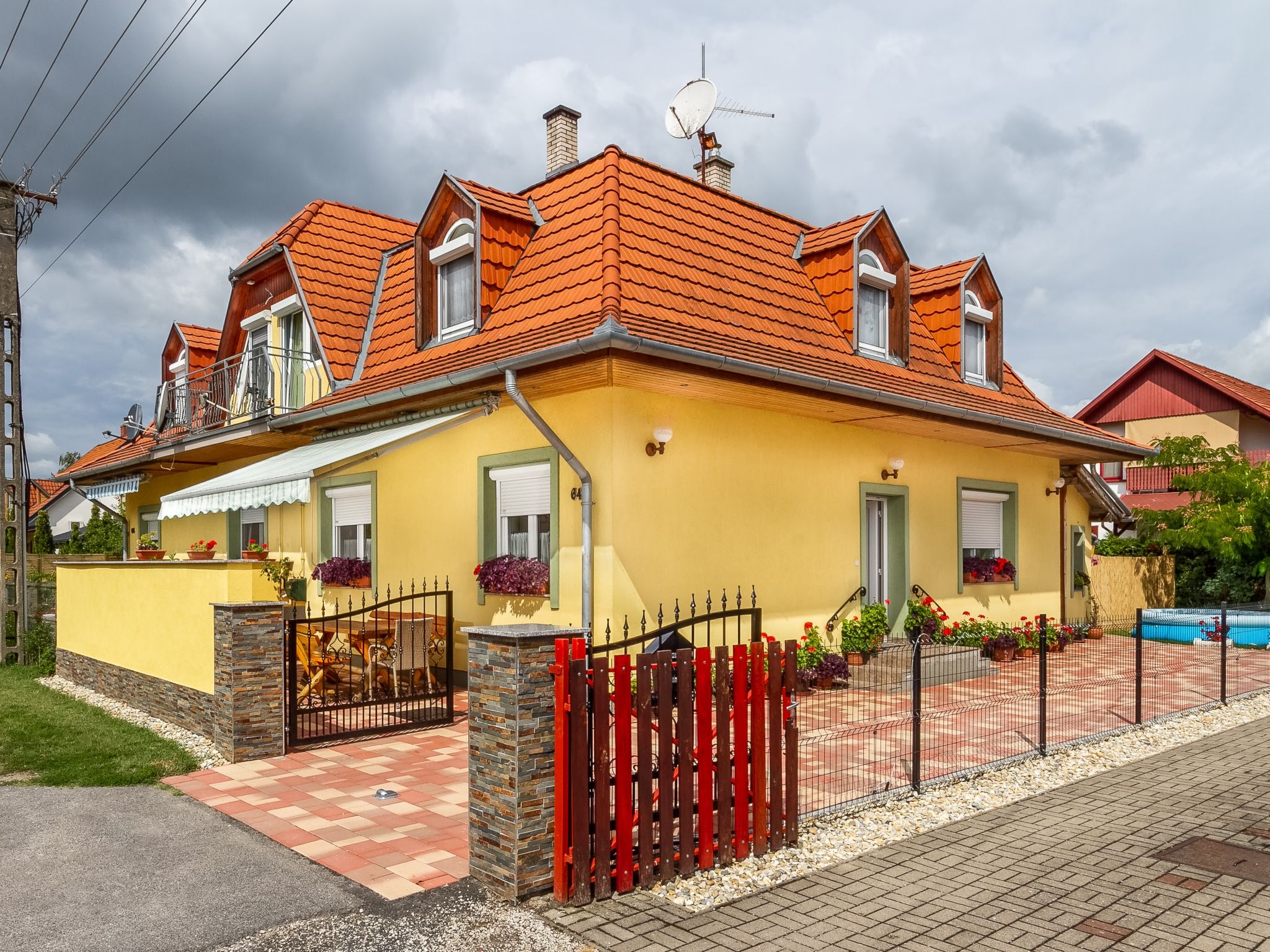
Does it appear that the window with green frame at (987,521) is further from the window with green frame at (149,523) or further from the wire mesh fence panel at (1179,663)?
the window with green frame at (149,523)

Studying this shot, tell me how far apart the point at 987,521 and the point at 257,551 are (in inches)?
548

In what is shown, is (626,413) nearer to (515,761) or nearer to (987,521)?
(515,761)

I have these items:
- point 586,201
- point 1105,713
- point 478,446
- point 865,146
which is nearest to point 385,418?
point 478,446

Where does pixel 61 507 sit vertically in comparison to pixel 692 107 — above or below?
below

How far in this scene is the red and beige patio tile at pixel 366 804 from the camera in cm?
601

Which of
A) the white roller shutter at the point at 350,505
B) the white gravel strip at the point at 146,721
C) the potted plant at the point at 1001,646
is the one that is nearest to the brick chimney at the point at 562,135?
the white roller shutter at the point at 350,505

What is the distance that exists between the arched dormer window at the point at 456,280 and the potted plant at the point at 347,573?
4019mm

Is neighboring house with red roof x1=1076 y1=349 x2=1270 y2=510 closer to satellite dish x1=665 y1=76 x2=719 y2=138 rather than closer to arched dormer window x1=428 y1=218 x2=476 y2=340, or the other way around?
satellite dish x1=665 y1=76 x2=719 y2=138

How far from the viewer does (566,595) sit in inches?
459

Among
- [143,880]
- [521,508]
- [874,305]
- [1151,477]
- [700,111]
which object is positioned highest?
[700,111]

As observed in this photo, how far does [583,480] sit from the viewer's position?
11.1 metres

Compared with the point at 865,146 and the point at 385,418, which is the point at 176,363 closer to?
the point at 385,418

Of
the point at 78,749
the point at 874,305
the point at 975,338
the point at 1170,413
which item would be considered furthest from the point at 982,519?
the point at 1170,413

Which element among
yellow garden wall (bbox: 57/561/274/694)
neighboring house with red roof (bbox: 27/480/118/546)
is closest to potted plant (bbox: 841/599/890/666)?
yellow garden wall (bbox: 57/561/274/694)
